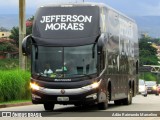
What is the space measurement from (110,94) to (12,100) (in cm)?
898

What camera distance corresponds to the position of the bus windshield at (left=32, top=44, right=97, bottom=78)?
72.8 ft

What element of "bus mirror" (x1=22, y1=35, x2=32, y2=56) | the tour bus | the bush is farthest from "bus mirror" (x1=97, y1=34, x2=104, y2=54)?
the bush

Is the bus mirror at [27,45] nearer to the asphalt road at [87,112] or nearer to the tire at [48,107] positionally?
the asphalt road at [87,112]

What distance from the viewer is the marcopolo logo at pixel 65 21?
22.7 metres

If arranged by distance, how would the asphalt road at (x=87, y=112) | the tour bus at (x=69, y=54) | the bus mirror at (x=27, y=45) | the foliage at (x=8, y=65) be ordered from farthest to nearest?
1. the foliage at (x=8, y=65)
2. the bus mirror at (x=27, y=45)
3. the tour bus at (x=69, y=54)
4. the asphalt road at (x=87, y=112)

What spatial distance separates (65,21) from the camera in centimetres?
2289

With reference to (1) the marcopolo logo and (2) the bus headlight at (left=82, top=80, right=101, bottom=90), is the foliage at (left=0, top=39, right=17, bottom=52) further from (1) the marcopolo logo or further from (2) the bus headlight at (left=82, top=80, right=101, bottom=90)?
(2) the bus headlight at (left=82, top=80, right=101, bottom=90)

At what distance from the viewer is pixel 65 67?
874 inches

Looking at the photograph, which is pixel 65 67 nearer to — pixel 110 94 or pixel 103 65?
pixel 103 65

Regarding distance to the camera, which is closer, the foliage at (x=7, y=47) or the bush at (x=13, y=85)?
the bush at (x=13, y=85)

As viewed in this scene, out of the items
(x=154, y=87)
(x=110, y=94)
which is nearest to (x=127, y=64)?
(x=110, y=94)

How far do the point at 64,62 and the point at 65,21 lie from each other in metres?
1.64

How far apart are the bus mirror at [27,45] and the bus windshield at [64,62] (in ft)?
1.09

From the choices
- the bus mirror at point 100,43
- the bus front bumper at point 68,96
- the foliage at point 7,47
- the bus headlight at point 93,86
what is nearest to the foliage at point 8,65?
the foliage at point 7,47
